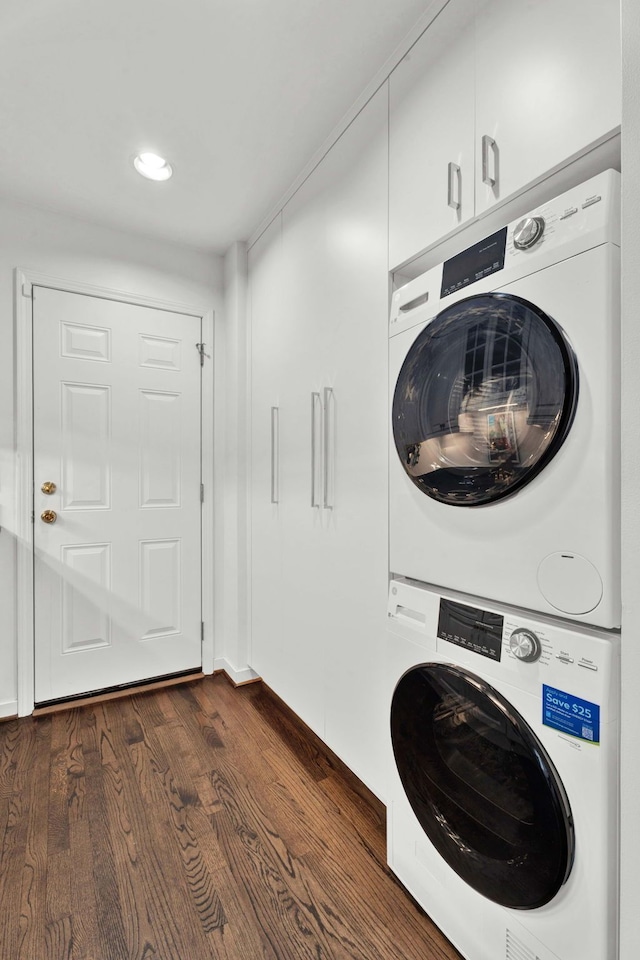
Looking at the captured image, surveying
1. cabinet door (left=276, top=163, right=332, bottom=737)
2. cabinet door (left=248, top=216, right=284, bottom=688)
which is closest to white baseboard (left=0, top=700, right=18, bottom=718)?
cabinet door (left=248, top=216, right=284, bottom=688)

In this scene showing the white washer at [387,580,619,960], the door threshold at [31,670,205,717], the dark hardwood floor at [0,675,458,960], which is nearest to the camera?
the white washer at [387,580,619,960]

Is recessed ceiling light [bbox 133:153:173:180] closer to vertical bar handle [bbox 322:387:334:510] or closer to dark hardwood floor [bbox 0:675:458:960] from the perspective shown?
vertical bar handle [bbox 322:387:334:510]

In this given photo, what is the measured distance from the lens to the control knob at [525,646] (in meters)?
0.92

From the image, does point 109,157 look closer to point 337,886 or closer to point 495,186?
point 495,186

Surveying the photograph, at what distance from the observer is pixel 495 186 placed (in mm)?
1087

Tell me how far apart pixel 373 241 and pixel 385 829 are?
75.0 inches

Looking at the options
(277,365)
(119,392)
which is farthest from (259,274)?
(119,392)

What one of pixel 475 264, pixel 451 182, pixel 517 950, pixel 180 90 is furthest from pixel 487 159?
pixel 517 950

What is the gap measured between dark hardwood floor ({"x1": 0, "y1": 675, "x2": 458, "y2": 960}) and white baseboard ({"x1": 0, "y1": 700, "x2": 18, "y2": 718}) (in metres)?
0.07

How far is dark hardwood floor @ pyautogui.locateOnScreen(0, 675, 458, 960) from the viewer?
116 cm

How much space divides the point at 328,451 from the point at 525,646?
1039mm

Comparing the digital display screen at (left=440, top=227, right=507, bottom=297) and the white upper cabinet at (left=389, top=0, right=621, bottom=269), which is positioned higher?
the white upper cabinet at (left=389, top=0, right=621, bottom=269)

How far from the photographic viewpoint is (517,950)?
37.5 inches

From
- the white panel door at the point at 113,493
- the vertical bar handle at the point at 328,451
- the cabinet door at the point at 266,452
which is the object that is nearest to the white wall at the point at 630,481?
the vertical bar handle at the point at 328,451
